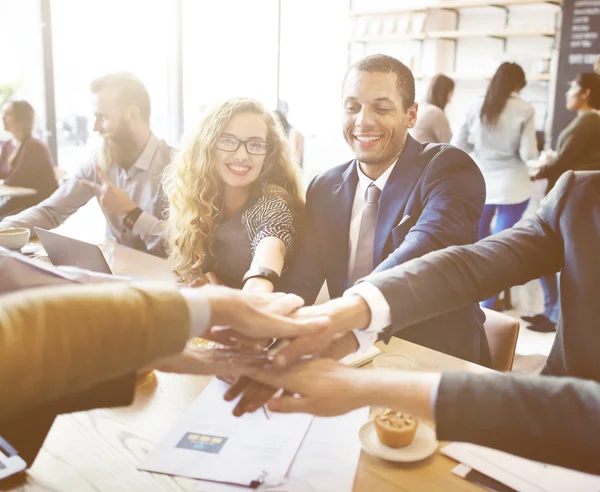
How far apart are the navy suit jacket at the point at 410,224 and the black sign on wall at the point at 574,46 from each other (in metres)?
4.01

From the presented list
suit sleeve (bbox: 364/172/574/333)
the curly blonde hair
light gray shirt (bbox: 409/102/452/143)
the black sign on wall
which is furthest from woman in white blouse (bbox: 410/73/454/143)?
suit sleeve (bbox: 364/172/574/333)

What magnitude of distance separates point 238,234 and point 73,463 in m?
1.18

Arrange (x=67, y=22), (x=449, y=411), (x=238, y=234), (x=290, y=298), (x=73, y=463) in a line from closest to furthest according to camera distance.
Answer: (x=449, y=411)
(x=73, y=463)
(x=290, y=298)
(x=238, y=234)
(x=67, y=22)

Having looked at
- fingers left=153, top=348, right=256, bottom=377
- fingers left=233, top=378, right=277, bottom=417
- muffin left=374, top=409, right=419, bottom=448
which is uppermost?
fingers left=153, top=348, right=256, bottom=377

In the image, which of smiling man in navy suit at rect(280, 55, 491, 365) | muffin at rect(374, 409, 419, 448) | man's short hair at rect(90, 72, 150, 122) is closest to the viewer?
muffin at rect(374, 409, 419, 448)

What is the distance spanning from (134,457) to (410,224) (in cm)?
111

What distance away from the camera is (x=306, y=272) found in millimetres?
1944

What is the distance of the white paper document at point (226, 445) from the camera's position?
97 centimetres

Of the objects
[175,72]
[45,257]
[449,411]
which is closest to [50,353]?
[449,411]

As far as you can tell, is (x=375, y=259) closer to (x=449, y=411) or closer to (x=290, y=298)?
(x=290, y=298)

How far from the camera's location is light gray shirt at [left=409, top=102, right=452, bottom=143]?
14.0 feet

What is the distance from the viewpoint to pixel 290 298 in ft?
4.28

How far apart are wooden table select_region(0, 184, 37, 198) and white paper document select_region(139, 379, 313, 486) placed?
3477mm

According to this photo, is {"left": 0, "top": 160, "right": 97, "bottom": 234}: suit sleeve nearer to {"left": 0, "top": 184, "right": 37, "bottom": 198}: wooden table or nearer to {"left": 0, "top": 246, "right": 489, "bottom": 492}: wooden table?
{"left": 0, "top": 184, "right": 37, "bottom": 198}: wooden table
